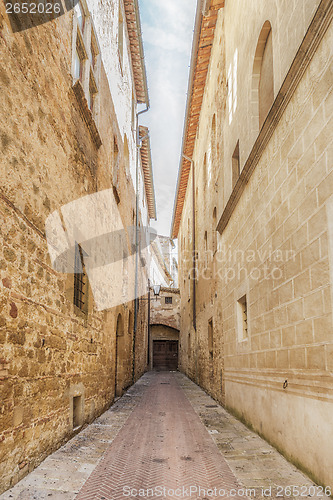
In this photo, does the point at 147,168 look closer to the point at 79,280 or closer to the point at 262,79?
the point at 262,79

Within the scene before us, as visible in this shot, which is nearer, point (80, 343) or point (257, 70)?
point (80, 343)

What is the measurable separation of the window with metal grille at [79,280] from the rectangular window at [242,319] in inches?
115

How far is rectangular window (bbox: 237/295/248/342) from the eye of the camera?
7.52m

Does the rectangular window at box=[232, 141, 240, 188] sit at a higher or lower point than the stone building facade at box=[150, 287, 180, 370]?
higher

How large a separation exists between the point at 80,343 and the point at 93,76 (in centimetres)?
493

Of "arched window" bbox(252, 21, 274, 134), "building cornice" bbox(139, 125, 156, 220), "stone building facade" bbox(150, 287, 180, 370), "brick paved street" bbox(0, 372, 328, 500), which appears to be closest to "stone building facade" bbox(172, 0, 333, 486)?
"arched window" bbox(252, 21, 274, 134)

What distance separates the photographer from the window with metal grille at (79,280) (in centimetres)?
612

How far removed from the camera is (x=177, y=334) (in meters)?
26.6

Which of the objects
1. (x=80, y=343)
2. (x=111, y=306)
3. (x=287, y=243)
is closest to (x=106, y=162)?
(x=111, y=306)

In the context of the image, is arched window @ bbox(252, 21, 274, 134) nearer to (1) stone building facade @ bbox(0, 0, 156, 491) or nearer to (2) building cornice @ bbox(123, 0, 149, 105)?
(1) stone building facade @ bbox(0, 0, 156, 491)

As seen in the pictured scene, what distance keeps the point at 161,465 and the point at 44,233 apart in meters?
2.89

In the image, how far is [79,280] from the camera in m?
6.37

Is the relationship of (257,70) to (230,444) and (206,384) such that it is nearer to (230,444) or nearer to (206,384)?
(230,444)

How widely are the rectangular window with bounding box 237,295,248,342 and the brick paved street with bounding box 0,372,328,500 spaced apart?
153 cm
